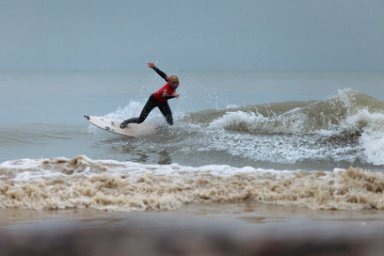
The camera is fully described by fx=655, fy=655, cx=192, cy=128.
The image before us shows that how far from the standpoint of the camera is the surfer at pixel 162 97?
17328 millimetres

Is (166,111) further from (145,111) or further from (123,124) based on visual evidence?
(123,124)

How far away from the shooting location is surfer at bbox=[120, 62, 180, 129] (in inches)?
682

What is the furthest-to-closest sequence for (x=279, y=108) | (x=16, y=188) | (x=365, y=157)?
(x=279, y=108) < (x=365, y=157) < (x=16, y=188)

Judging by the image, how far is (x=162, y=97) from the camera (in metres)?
17.8

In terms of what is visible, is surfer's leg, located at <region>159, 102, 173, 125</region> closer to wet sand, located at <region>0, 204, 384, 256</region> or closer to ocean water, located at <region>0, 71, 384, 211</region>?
ocean water, located at <region>0, 71, 384, 211</region>

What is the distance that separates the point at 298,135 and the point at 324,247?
1265 cm

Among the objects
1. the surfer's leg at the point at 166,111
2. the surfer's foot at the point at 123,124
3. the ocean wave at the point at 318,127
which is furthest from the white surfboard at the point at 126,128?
the ocean wave at the point at 318,127

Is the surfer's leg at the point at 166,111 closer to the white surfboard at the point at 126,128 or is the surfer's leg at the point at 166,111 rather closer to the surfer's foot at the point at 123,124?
the white surfboard at the point at 126,128

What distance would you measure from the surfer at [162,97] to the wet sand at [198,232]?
909 cm

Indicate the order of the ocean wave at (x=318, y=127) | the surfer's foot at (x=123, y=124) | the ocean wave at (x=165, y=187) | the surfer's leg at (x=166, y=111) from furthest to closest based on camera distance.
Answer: the surfer's foot at (x=123, y=124) → the surfer's leg at (x=166, y=111) → the ocean wave at (x=318, y=127) → the ocean wave at (x=165, y=187)

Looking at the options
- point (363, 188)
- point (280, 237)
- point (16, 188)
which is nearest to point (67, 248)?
point (280, 237)

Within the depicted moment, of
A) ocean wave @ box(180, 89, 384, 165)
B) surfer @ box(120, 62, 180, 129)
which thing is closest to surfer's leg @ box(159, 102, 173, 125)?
surfer @ box(120, 62, 180, 129)

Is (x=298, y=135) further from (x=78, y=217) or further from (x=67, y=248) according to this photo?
(x=67, y=248)

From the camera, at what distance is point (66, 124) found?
23859mm
